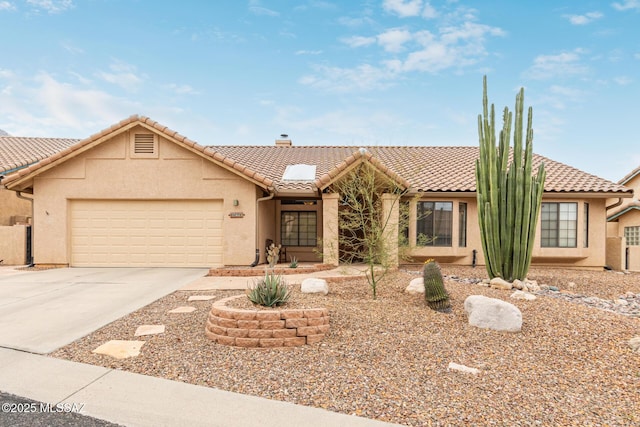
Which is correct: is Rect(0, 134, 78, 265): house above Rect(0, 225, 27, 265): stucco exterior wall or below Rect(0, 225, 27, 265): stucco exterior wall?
above

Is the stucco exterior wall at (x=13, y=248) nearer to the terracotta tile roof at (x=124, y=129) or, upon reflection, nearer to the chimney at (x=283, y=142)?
the terracotta tile roof at (x=124, y=129)

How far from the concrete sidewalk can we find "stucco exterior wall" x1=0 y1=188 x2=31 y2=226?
1653cm

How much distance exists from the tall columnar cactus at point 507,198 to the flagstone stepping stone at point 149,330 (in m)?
8.22

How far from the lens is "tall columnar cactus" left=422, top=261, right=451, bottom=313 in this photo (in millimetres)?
7469

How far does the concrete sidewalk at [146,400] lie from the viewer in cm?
376

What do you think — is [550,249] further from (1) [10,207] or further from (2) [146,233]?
(1) [10,207]

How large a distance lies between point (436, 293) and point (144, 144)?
36.0 ft

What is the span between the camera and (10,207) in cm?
1809

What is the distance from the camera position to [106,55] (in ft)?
52.6

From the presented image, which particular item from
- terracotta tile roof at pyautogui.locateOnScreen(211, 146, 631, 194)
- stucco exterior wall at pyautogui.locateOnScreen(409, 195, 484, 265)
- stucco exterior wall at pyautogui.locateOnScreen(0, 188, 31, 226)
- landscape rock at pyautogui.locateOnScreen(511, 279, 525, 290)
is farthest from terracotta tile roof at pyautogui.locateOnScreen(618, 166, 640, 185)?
stucco exterior wall at pyautogui.locateOnScreen(0, 188, 31, 226)

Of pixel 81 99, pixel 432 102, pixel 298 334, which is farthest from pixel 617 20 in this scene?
pixel 81 99

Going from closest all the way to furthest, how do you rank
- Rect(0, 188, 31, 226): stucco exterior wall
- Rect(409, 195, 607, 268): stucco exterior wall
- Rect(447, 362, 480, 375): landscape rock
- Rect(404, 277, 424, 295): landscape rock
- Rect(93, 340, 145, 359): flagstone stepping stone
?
1. Rect(447, 362, 480, 375): landscape rock
2. Rect(93, 340, 145, 359): flagstone stepping stone
3. Rect(404, 277, 424, 295): landscape rock
4. Rect(409, 195, 607, 268): stucco exterior wall
5. Rect(0, 188, 31, 226): stucco exterior wall

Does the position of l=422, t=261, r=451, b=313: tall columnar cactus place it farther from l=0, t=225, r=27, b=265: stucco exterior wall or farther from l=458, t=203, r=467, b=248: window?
l=0, t=225, r=27, b=265: stucco exterior wall

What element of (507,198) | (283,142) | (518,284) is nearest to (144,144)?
(283,142)
